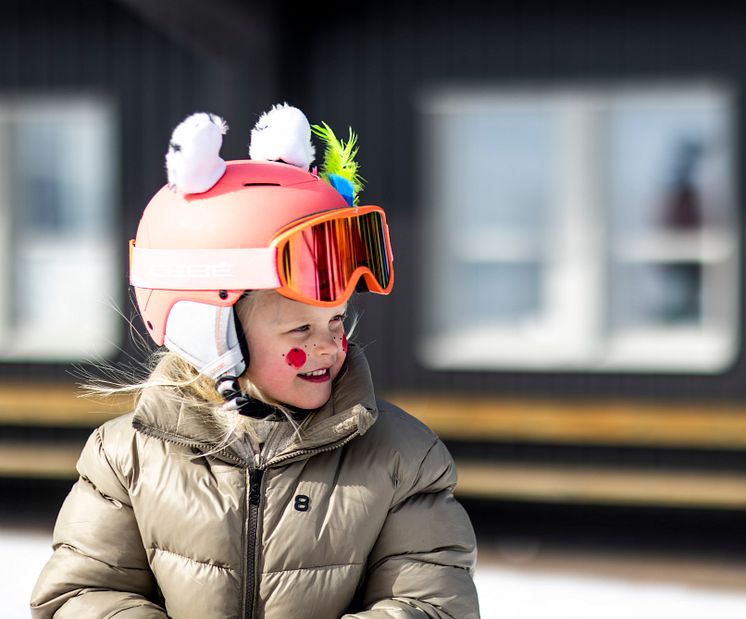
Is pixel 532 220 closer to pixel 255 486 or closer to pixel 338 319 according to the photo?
pixel 338 319

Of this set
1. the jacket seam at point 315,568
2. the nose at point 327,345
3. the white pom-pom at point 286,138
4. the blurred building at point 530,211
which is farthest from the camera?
the blurred building at point 530,211

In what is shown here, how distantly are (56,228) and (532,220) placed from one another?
294cm

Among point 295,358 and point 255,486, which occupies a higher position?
point 295,358

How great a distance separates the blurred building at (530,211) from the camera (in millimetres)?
6094

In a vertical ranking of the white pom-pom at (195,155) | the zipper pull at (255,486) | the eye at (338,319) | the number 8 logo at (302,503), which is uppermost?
the white pom-pom at (195,155)

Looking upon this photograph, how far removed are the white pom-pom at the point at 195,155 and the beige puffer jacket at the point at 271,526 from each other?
384 mm

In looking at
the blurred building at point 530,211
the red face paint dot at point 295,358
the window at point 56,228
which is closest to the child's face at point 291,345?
the red face paint dot at point 295,358

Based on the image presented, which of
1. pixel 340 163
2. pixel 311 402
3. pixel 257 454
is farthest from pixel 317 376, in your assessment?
pixel 340 163

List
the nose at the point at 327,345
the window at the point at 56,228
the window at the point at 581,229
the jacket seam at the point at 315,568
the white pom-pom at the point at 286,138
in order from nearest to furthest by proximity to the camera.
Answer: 1. the jacket seam at the point at 315,568
2. the nose at the point at 327,345
3. the white pom-pom at the point at 286,138
4. the window at the point at 581,229
5. the window at the point at 56,228

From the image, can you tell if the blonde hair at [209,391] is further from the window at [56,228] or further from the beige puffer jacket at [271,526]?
the window at [56,228]

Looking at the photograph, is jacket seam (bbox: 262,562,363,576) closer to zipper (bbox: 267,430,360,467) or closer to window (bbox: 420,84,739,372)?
zipper (bbox: 267,430,360,467)

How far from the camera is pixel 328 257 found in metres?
1.93

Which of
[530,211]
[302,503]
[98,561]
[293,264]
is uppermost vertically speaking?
[530,211]

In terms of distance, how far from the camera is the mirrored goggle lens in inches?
74.9
